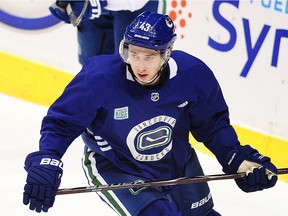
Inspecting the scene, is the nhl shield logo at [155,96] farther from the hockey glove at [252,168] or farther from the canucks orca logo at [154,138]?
the hockey glove at [252,168]

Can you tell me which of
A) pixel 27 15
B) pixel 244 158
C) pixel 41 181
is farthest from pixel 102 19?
pixel 41 181

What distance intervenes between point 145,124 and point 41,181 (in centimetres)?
37

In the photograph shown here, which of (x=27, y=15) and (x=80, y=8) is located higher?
(x=80, y=8)

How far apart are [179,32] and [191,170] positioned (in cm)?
138

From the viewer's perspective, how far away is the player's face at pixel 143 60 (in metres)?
2.37

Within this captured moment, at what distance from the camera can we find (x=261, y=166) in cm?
247

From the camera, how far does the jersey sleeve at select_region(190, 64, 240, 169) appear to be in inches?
99.3

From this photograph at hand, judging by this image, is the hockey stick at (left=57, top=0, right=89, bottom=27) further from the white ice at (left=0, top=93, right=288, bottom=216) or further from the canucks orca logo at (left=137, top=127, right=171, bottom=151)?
the canucks orca logo at (left=137, top=127, right=171, bottom=151)

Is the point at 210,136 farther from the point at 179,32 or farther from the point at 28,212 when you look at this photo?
the point at 179,32

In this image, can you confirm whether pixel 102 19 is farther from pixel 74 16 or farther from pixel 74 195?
pixel 74 195

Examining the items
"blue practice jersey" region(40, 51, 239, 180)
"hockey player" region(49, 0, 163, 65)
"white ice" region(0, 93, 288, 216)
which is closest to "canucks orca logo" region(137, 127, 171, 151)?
"blue practice jersey" region(40, 51, 239, 180)

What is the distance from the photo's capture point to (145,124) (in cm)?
248

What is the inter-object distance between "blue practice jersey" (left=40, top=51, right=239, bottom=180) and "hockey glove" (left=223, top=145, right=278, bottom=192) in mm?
41

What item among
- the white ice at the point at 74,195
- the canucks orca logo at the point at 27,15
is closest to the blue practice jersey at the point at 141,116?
the white ice at the point at 74,195
